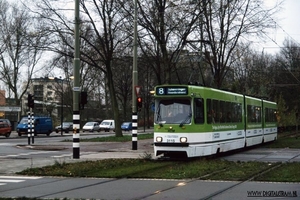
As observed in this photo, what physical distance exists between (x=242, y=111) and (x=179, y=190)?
55.1 feet

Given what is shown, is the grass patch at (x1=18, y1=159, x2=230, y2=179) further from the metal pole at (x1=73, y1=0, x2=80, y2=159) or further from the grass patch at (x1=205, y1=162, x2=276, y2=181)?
the metal pole at (x1=73, y1=0, x2=80, y2=159)

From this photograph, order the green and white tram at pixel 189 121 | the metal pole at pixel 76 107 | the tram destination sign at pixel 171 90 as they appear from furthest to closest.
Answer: the metal pole at pixel 76 107, the tram destination sign at pixel 171 90, the green and white tram at pixel 189 121

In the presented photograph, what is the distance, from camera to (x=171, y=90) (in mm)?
21281

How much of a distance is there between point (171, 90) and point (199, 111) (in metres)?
1.50

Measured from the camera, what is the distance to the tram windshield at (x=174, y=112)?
69.4 feet

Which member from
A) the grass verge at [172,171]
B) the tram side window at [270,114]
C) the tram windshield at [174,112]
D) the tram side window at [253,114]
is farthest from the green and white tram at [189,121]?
the tram side window at [270,114]

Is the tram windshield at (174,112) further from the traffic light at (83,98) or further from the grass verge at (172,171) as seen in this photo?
the traffic light at (83,98)

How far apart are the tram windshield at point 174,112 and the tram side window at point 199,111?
286 mm

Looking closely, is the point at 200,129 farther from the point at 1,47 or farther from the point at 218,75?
the point at 1,47

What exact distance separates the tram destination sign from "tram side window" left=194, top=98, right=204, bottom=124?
2.22ft

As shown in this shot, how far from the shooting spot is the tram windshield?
21156mm

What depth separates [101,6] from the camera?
131 ft

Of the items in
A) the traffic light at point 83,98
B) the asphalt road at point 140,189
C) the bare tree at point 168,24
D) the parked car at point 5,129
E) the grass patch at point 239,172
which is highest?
the bare tree at point 168,24

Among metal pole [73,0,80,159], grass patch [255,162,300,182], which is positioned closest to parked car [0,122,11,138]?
metal pole [73,0,80,159]
